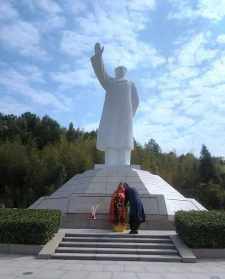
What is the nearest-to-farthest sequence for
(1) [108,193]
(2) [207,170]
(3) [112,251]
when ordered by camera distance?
(3) [112,251]
(1) [108,193]
(2) [207,170]

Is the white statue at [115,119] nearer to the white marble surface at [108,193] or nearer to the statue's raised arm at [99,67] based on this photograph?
the statue's raised arm at [99,67]

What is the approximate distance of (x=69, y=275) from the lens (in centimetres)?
760

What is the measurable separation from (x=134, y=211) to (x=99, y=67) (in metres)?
7.72

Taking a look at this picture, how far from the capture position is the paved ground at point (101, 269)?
7621 mm

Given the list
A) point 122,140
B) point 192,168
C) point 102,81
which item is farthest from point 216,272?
point 192,168

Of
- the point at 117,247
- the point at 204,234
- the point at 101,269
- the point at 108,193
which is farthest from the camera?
the point at 108,193

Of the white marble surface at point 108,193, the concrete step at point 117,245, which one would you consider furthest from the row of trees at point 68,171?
the concrete step at point 117,245

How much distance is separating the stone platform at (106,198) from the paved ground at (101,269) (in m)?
3.55

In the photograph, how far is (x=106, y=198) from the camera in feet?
46.8

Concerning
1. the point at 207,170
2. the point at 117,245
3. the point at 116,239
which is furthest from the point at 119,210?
the point at 207,170

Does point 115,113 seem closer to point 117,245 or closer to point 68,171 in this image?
point 117,245

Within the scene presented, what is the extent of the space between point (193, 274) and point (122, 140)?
31.9 ft

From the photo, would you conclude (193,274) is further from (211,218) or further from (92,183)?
(92,183)

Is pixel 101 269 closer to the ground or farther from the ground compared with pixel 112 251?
closer to the ground
